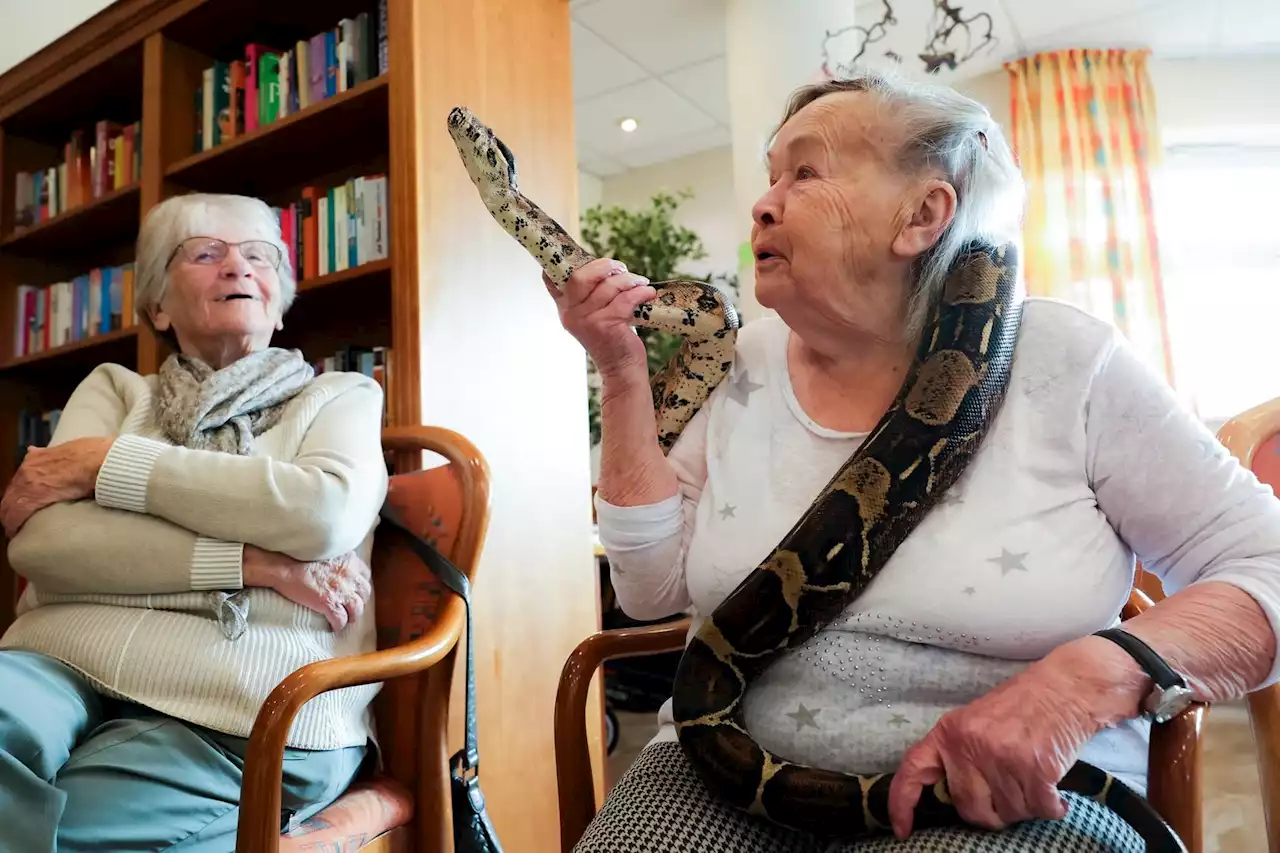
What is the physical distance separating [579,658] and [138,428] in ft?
2.88

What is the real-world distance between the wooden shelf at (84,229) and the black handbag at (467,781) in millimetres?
2165

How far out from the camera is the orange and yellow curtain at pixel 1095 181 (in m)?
4.33

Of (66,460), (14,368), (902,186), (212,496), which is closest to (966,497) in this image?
(902,186)

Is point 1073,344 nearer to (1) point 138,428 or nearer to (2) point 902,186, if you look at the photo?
(2) point 902,186

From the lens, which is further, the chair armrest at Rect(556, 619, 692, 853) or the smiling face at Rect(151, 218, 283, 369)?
the smiling face at Rect(151, 218, 283, 369)

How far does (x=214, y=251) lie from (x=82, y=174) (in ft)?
6.56

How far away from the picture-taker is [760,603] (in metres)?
0.86

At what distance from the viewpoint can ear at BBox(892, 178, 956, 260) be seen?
0.99m

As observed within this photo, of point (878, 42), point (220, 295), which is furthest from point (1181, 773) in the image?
point (878, 42)

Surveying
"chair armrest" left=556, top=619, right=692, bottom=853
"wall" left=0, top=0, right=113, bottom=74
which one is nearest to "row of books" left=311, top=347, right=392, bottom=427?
"chair armrest" left=556, top=619, right=692, bottom=853

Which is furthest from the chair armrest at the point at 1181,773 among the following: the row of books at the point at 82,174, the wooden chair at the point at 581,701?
the row of books at the point at 82,174

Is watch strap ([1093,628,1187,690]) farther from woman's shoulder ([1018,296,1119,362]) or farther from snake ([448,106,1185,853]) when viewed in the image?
woman's shoulder ([1018,296,1119,362])

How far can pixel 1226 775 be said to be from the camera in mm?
2717

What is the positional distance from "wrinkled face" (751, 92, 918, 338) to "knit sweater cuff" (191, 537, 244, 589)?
80cm
